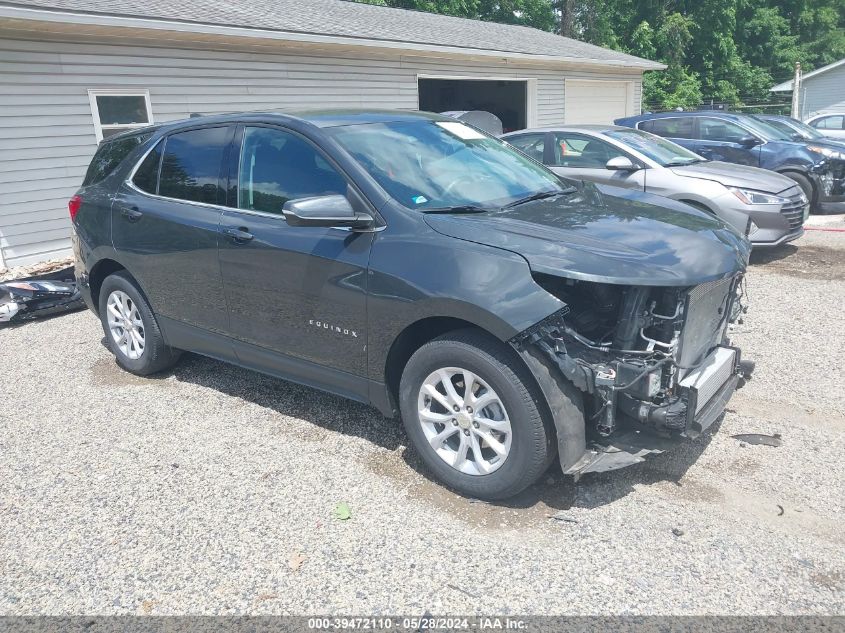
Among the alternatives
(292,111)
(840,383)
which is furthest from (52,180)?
(840,383)

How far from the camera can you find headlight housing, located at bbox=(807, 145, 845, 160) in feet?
36.2

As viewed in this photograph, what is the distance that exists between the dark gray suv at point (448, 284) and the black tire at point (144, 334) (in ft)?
0.70

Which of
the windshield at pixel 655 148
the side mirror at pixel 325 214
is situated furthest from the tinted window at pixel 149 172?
the windshield at pixel 655 148

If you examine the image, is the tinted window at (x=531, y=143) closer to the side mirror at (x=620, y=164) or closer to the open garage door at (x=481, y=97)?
the side mirror at (x=620, y=164)

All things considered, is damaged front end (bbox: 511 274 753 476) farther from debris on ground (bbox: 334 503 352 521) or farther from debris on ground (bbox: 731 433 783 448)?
debris on ground (bbox: 334 503 352 521)

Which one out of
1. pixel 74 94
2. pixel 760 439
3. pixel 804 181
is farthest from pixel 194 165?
pixel 804 181

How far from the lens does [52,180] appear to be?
9.06 meters

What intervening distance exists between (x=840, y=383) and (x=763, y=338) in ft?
3.14

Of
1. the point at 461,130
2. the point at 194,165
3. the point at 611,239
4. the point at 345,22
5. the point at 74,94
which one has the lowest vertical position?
the point at 611,239

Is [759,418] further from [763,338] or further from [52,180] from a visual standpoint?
[52,180]

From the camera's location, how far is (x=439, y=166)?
3850 mm

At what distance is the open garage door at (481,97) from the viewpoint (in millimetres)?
18250

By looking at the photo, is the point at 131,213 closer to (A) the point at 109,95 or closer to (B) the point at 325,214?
(B) the point at 325,214

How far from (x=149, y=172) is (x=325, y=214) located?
202 cm
